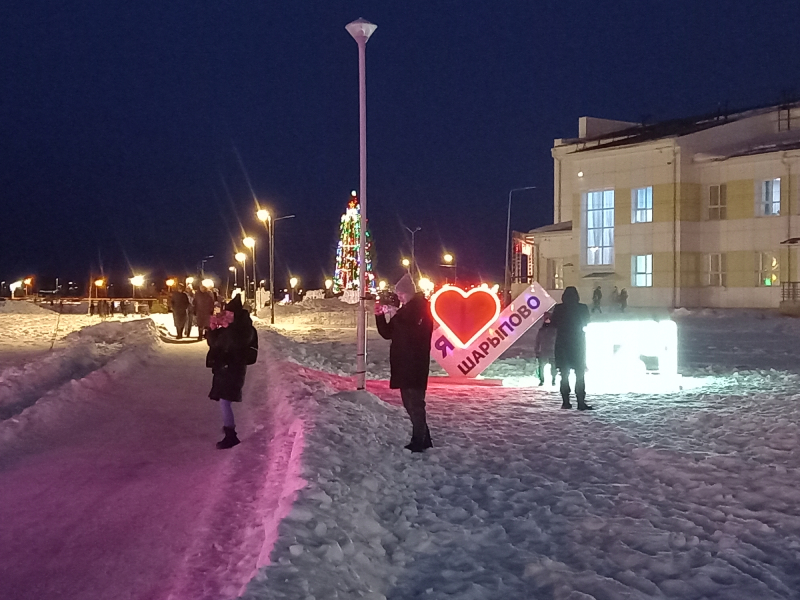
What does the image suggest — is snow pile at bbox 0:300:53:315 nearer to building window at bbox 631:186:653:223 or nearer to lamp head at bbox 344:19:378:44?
building window at bbox 631:186:653:223

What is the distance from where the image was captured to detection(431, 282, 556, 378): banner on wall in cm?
1531

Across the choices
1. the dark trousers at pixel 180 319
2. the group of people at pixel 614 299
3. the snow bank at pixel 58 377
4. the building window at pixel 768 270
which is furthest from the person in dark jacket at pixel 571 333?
the building window at pixel 768 270

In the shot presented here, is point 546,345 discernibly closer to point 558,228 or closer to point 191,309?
point 191,309

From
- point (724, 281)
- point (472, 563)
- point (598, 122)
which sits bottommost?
point (472, 563)

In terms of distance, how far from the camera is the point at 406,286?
29.0ft

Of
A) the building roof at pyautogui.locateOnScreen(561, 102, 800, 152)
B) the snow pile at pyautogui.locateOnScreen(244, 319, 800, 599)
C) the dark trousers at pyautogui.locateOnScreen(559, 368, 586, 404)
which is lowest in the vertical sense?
the snow pile at pyautogui.locateOnScreen(244, 319, 800, 599)

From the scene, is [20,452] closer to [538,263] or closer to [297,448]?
[297,448]

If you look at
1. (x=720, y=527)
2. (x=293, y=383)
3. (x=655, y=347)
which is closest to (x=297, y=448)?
(x=720, y=527)

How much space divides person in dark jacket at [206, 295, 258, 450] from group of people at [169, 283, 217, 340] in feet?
39.6

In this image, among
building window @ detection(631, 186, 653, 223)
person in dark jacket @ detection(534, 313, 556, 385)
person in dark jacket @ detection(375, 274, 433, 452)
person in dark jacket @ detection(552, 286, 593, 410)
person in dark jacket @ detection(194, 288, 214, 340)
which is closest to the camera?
person in dark jacket @ detection(375, 274, 433, 452)

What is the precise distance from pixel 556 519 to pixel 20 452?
5997 mm

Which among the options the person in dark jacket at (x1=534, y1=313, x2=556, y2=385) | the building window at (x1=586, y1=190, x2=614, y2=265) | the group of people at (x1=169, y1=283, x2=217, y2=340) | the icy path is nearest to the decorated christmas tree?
the building window at (x1=586, y1=190, x2=614, y2=265)

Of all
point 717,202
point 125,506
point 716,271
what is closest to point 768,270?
point 716,271

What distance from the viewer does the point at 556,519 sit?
21.3ft
